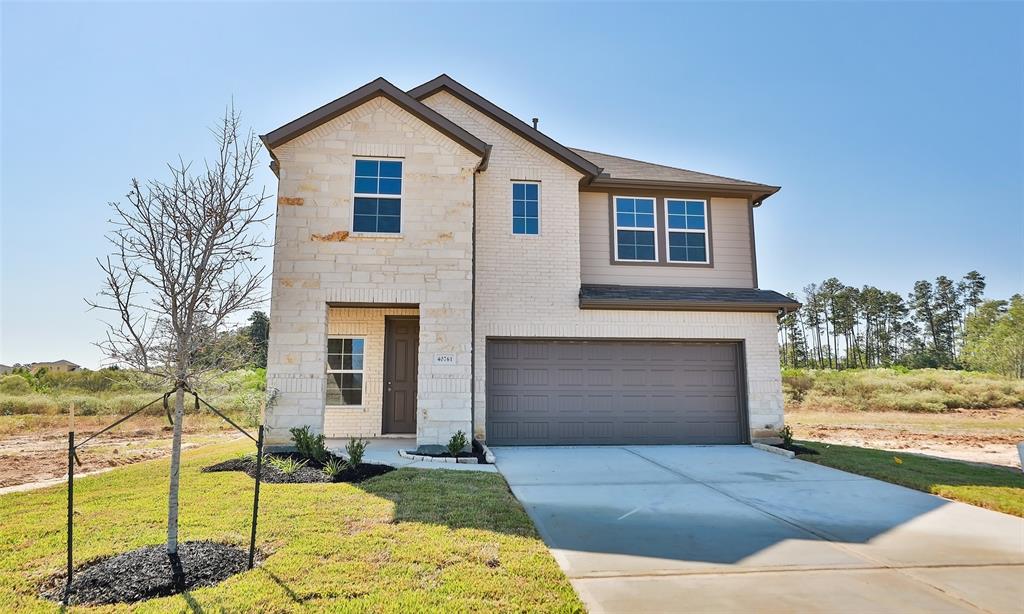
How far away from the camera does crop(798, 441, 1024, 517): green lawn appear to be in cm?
669

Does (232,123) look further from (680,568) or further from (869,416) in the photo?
(869,416)

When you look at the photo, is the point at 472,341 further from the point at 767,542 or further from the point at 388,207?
the point at 767,542

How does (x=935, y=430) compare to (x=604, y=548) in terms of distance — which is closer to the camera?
(x=604, y=548)

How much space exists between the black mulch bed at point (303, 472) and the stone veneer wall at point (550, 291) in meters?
3.54

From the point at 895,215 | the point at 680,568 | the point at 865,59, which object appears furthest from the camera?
the point at 895,215

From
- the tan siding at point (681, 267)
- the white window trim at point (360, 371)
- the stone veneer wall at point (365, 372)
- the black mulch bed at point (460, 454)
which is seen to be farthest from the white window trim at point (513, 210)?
the black mulch bed at point (460, 454)

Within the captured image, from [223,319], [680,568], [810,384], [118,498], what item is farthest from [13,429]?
[810,384]

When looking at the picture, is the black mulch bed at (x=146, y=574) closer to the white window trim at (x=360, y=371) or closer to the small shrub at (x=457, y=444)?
the small shrub at (x=457, y=444)

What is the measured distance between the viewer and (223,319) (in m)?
4.96

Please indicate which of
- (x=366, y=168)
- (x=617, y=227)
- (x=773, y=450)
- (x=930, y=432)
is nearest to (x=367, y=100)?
(x=366, y=168)

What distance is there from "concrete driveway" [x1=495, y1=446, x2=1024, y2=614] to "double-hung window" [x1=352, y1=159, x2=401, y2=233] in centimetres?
537

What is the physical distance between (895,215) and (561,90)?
20.3 metres

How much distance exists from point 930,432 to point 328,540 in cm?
1802

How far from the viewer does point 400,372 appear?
40.0 ft
